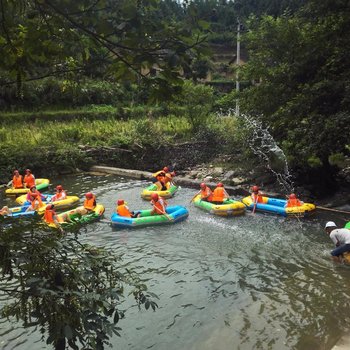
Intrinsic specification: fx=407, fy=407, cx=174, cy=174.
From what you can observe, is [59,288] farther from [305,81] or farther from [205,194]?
[305,81]

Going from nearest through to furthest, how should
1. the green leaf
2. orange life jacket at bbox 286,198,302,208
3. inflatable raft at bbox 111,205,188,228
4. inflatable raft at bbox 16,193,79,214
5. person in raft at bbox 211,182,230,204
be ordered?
the green leaf
inflatable raft at bbox 111,205,188,228
orange life jacket at bbox 286,198,302,208
inflatable raft at bbox 16,193,79,214
person in raft at bbox 211,182,230,204

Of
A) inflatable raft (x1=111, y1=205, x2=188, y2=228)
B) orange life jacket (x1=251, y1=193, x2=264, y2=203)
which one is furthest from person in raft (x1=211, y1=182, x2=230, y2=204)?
inflatable raft (x1=111, y1=205, x2=188, y2=228)

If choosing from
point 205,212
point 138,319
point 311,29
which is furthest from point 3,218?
point 311,29

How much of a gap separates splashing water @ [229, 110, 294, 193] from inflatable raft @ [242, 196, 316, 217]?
168 centimetres

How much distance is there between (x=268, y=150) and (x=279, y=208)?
317 centimetres

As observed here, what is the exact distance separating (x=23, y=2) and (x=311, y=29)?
43.2 feet

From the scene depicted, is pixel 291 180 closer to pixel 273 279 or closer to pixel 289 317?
pixel 273 279

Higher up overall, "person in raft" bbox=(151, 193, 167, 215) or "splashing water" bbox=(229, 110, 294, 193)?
"splashing water" bbox=(229, 110, 294, 193)

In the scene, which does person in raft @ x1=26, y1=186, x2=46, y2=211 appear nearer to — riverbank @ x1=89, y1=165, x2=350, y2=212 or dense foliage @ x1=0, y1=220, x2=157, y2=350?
riverbank @ x1=89, y1=165, x2=350, y2=212

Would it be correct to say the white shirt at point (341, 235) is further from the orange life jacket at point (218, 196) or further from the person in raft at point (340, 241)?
the orange life jacket at point (218, 196)

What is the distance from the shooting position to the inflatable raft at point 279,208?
1245cm

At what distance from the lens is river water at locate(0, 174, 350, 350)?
635cm

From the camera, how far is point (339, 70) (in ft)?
43.5

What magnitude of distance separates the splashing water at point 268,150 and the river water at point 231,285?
274 cm
